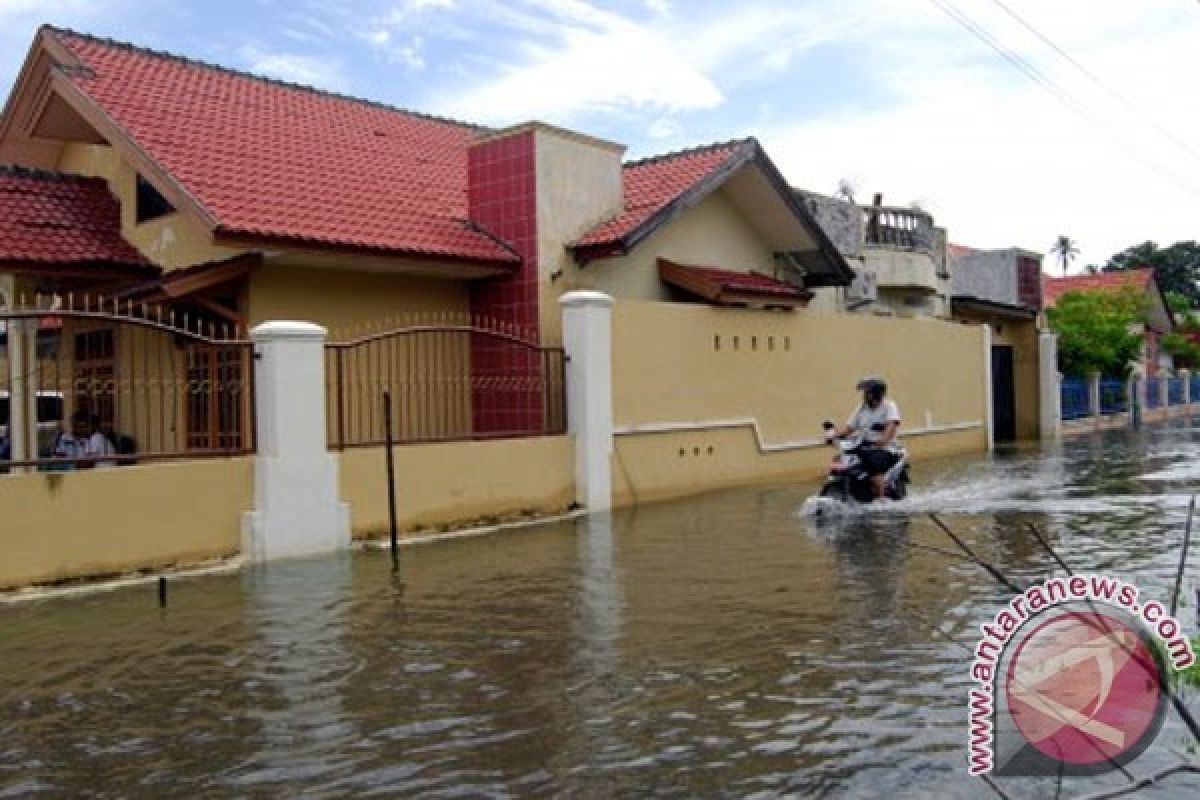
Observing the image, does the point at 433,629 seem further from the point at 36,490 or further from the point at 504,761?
the point at 36,490

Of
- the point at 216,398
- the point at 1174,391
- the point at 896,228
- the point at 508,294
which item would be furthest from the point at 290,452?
the point at 1174,391

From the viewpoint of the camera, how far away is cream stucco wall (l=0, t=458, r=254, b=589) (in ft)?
29.1

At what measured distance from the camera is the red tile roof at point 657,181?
14789mm

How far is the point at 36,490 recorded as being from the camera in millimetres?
8938

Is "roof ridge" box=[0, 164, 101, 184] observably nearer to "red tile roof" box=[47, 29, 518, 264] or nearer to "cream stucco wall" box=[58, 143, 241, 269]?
"cream stucco wall" box=[58, 143, 241, 269]

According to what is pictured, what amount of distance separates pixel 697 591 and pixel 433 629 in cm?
207

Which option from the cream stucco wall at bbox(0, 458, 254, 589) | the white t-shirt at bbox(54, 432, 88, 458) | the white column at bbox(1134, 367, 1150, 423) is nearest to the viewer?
the cream stucco wall at bbox(0, 458, 254, 589)

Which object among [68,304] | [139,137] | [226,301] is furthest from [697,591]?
[68,304]

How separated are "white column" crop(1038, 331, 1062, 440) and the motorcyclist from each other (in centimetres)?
1598

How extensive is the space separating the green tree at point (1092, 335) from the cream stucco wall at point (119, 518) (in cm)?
2527

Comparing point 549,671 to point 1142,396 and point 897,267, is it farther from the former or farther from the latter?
point 1142,396

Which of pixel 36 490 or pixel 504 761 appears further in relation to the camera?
pixel 36 490

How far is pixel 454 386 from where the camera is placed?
14.1 m

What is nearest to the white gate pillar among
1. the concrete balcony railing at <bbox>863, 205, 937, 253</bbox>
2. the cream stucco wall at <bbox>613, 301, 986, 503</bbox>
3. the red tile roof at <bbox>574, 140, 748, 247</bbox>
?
the concrete balcony railing at <bbox>863, 205, 937, 253</bbox>
